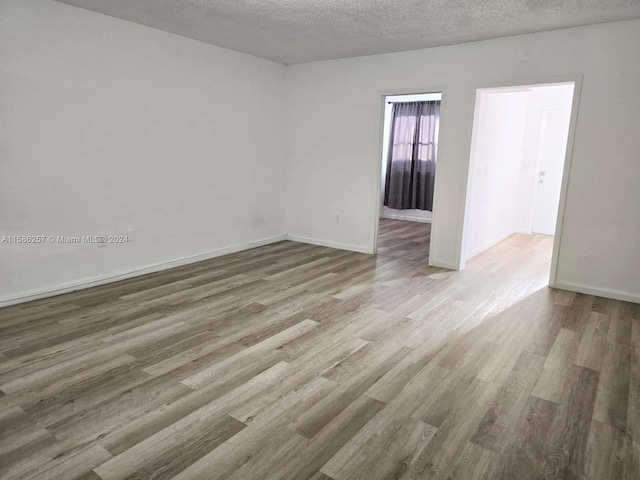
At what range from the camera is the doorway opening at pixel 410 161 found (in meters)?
8.47

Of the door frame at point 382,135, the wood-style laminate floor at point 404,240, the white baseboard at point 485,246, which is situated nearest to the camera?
the door frame at point 382,135

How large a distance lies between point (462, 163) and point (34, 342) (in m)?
4.36

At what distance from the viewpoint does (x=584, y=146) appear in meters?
4.06

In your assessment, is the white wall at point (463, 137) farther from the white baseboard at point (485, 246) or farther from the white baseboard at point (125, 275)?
the white baseboard at point (125, 275)

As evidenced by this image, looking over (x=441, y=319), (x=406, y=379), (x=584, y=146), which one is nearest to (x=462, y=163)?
(x=584, y=146)

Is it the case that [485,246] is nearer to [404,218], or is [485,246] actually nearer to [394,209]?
[404,218]

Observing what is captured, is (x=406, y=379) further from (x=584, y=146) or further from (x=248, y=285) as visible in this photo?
(x=584, y=146)

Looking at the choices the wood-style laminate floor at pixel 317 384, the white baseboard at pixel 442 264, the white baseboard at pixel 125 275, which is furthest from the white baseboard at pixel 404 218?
the wood-style laminate floor at pixel 317 384

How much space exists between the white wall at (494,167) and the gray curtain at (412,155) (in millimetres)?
1785

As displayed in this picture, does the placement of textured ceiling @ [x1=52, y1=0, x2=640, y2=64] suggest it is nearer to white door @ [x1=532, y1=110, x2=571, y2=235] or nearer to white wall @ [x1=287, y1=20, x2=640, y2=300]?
white wall @ [x1=287, y1=20, x2=640, y2=300]

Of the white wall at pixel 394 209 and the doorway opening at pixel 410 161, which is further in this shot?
the white wall at pixel 394 209

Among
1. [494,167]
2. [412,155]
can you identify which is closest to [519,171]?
[494,167]

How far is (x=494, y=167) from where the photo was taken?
5.92m

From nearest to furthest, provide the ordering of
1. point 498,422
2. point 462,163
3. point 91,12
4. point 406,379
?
1. point 498,422
2. point 406,379
3. point 91,12
4. point 462,163
